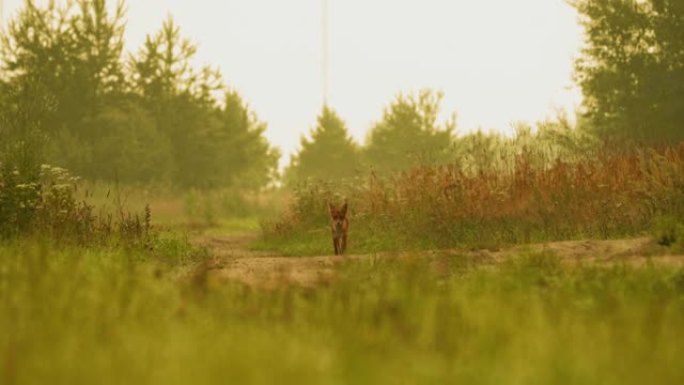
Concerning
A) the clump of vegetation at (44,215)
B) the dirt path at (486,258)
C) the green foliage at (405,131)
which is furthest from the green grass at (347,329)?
the green foliage at (405,131)

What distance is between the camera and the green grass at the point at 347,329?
3.36 metres

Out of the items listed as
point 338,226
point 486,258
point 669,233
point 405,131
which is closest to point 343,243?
point 338,226

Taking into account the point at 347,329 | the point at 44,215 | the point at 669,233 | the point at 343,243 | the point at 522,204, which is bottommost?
the point at 347,329

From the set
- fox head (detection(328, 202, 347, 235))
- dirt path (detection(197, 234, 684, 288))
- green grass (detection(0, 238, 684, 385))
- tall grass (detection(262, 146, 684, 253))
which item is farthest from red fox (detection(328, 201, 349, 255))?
green grass (detection(0, 238, 684, 385))

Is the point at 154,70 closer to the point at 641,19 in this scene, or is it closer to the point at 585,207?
the point at 641,19

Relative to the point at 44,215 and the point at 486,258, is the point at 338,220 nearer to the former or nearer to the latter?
the point at 486,258

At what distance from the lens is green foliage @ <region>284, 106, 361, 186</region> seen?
43938 mm

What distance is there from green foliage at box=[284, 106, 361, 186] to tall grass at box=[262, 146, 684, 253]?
2992cm

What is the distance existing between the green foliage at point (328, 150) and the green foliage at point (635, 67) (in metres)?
21.7

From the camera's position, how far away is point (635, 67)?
22562 millimetres

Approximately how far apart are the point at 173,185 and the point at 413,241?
81.2 feet

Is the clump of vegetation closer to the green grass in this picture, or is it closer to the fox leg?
the fox leg

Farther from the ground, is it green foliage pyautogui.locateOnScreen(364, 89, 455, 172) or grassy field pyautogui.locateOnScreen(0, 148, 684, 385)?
green foliage pyautogui.locateOnScreen(364, 89, 455, 172)

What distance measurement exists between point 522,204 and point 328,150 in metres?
33.2
